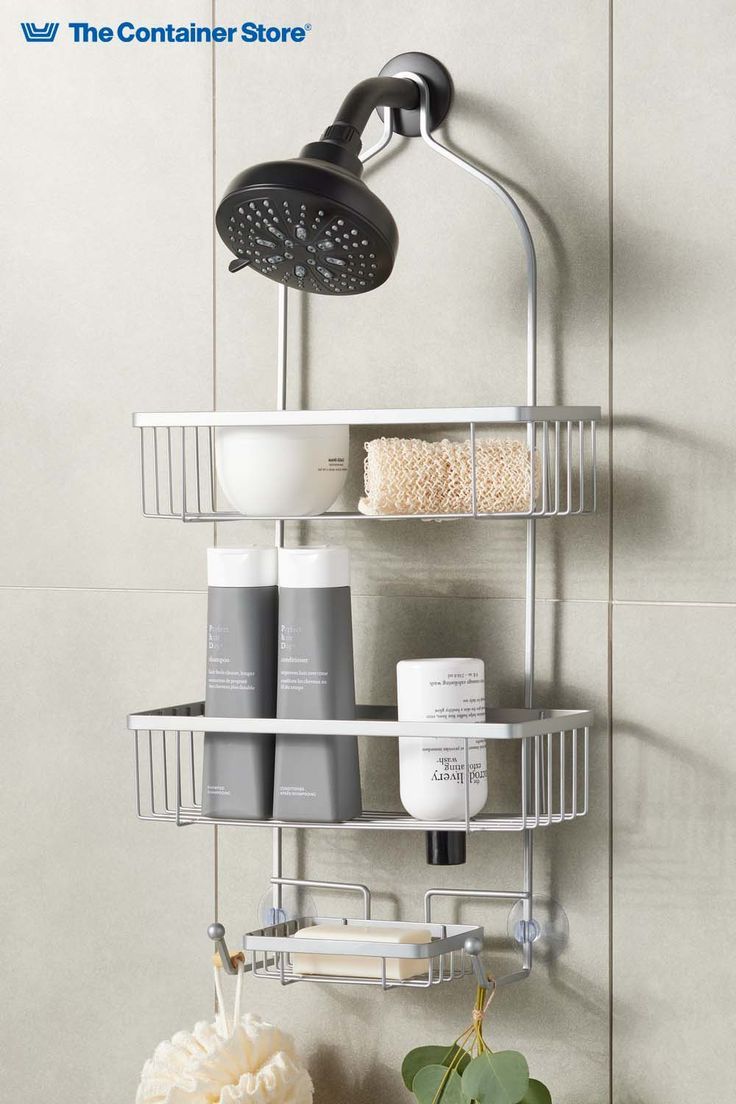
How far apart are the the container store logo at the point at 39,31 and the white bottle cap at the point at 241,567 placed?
508 mm

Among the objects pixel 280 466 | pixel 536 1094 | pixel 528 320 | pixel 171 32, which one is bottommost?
pixel 536 1094

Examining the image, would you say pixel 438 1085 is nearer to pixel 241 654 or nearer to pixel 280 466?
pixel 241 654

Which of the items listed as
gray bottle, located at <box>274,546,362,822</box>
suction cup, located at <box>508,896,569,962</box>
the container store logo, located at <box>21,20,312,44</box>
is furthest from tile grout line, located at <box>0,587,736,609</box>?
the container store logo, located at <box>21,20,312,44</box>

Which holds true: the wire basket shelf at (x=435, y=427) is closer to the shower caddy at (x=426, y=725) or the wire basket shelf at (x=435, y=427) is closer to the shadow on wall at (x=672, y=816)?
the shower caddy at (x=426, y=725)

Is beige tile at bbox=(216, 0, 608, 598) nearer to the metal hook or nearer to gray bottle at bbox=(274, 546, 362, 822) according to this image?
gray bottle at bbox=(274, 546, 362, 822)

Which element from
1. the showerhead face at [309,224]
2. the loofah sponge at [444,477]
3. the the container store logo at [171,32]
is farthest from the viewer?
the the container store logo at [171,32]

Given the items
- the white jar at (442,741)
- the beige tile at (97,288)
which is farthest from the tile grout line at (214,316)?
the white jar at (442,741)

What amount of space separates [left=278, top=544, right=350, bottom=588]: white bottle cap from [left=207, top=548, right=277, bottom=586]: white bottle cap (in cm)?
2

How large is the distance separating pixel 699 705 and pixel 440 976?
0.91 ft

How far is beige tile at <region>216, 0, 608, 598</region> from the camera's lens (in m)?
0.99

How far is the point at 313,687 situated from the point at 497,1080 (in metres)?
0.30

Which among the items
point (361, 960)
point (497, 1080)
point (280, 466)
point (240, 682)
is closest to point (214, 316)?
point (280, 466)

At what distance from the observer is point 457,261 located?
1020 mm

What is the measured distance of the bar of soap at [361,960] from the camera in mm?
923
